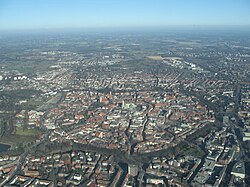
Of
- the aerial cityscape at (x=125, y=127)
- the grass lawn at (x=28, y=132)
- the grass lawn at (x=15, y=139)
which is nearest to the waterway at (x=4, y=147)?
the aerial cityscape at (x=125, y=127)

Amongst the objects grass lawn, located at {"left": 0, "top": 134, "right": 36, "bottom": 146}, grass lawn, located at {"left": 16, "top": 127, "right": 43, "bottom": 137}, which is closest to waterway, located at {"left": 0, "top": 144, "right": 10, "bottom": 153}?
grass lawn, located at {"left": 0, "top": 134, "right": 36, "bottom": 146}

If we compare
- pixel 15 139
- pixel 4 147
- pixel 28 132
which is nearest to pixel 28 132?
pixel 28 132

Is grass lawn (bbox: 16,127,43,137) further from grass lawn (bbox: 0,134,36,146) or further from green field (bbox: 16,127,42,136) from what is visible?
grass lawn (bbox: 0,134,36,146)

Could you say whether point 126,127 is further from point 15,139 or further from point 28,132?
point 15,139

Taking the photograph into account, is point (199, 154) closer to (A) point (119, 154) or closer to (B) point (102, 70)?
(A) point (119, 154)

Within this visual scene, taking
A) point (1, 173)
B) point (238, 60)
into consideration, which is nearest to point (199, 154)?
point (1, 173)

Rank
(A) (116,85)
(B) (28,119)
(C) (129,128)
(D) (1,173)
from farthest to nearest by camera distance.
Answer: (A) (116,85), (B) (28,119), (C) (129,128), (D) (1,173)
